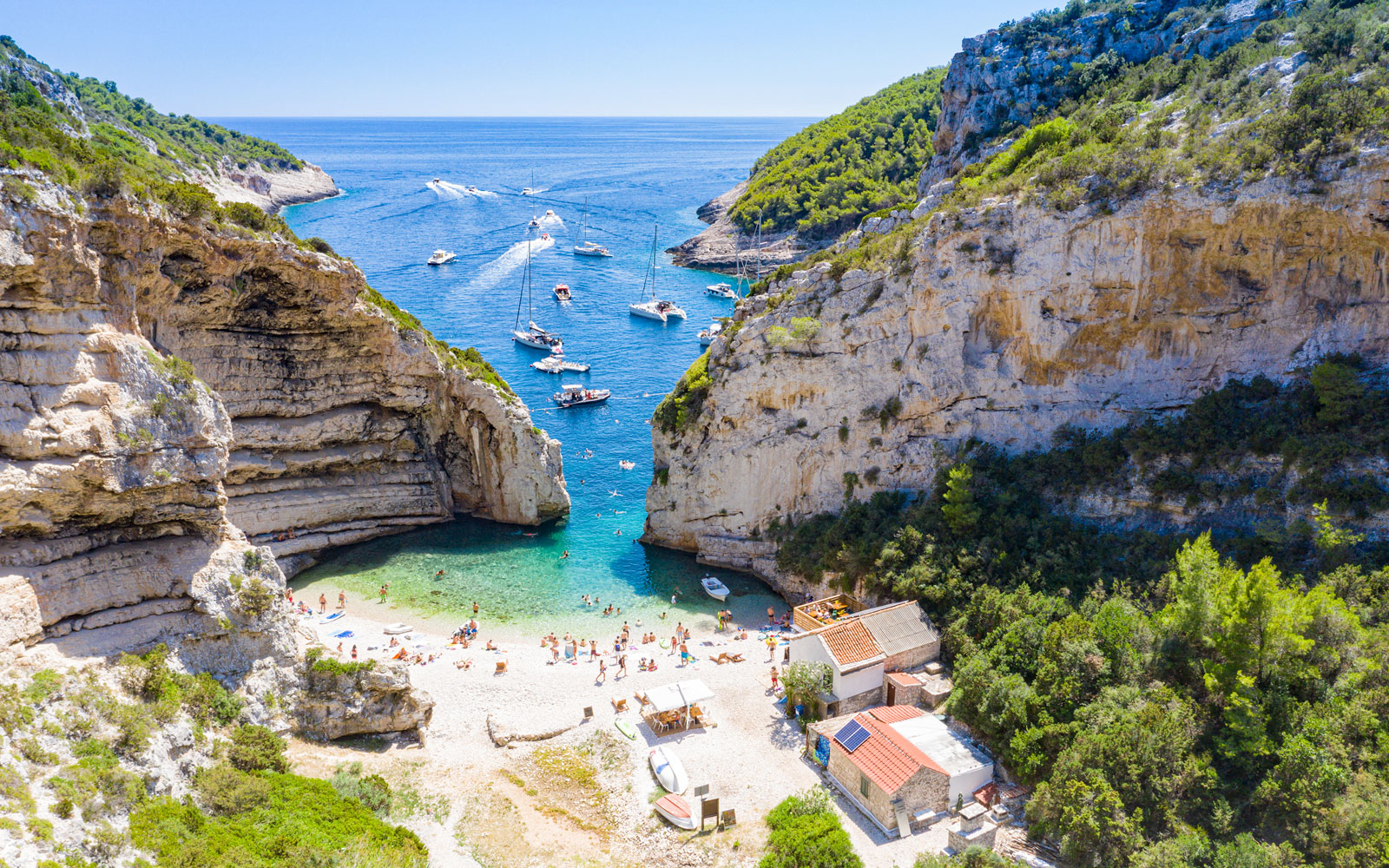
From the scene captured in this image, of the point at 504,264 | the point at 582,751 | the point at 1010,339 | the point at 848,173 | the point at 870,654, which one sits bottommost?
the point at 582,751

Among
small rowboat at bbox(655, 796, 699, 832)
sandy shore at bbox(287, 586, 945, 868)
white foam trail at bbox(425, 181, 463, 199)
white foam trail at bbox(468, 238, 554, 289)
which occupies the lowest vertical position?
sandy shore at bbox(287, 586, 945, 868)

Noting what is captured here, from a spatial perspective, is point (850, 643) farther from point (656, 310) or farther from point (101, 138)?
point (101, 138)

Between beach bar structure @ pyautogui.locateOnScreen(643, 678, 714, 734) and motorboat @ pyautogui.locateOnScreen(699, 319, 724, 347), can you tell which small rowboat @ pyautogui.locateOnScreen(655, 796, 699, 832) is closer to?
beach bar structure @ pyautogui.locateOnScreen(643, 678, 714, 734)

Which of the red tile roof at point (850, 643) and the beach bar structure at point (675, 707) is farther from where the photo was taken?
the red tile roof at point (850, 643)

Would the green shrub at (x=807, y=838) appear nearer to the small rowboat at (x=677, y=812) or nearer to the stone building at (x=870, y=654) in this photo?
the small rowboat at (x=677, y=812)

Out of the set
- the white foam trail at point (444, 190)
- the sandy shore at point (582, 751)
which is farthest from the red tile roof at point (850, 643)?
the white foam trail at point (444, 190)

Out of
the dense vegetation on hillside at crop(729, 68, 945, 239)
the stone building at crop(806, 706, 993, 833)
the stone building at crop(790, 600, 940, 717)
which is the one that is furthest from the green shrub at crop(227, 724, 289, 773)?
the dense vegetation on hillside at crop(729, 68, 945, 239)

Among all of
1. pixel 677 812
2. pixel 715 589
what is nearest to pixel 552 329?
pixel 715 589
